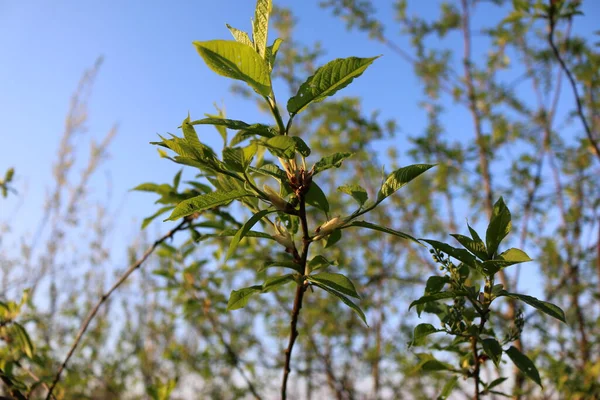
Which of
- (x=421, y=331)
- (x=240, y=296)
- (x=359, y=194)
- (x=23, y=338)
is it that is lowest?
(x=23, y=338)

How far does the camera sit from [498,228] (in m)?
0.78

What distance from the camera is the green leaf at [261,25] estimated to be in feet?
2.39

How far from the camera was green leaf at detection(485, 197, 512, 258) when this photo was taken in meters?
0.77

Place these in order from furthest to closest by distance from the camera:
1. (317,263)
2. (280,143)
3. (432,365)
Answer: (432,365)
(317,263)
(280,143)

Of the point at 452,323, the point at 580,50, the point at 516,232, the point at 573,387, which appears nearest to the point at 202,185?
the point at 452,323

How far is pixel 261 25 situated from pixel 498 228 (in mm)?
542

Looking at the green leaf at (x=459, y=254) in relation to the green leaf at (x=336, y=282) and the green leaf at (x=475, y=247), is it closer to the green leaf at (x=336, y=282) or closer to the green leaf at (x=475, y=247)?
the green leaf at (x=475, y=247)

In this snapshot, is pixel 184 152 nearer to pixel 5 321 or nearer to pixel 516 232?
pixel 5 321

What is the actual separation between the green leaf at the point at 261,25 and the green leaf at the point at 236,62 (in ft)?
0.26

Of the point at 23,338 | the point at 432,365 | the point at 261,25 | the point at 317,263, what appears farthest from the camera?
the point at 23,338

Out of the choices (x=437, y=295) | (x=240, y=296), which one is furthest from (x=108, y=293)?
(x=437, y=295)

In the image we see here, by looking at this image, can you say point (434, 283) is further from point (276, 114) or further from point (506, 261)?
point (276, 114)

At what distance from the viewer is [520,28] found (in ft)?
13.7

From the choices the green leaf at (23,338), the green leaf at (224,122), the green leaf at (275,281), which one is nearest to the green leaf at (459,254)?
the green leaf at (275,281)
